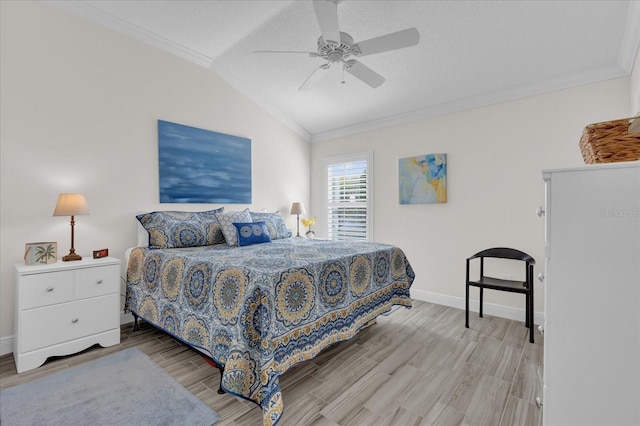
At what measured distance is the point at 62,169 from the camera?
8.95ft

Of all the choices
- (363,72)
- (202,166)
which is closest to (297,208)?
(202,166)

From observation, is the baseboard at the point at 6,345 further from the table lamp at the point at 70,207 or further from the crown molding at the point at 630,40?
the crown molding at the point at 630,40

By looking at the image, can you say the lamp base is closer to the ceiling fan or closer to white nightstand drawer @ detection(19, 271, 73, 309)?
white nightstand drawer @ detection(19, 271, 73, 309)

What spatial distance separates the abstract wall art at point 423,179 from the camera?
3734 mm

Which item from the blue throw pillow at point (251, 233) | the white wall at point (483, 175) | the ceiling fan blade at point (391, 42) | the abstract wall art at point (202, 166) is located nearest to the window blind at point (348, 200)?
the white wall at point (483, 175)

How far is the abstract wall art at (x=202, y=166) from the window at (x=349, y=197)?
1.46 m

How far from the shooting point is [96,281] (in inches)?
99.7

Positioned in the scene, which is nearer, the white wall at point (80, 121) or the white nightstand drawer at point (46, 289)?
the white nightstand drawer at point (46, 289)

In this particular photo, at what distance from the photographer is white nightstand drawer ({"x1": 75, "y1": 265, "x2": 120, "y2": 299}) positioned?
8.04 ft

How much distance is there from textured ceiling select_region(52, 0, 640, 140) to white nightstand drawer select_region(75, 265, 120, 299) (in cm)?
239

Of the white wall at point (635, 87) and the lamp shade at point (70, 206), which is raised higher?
the white wall at point (635, 87)

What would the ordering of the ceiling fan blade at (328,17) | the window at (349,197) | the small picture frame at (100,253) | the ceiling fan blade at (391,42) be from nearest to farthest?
the ceiling fan blade at (328,17)
the ceiling fan blade at (391,42)
the small picture frame at (100,253)
the window at (349,197)

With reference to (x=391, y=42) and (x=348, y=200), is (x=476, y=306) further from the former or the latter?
(x=391, y=42)

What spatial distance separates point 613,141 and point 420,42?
6.50ft
